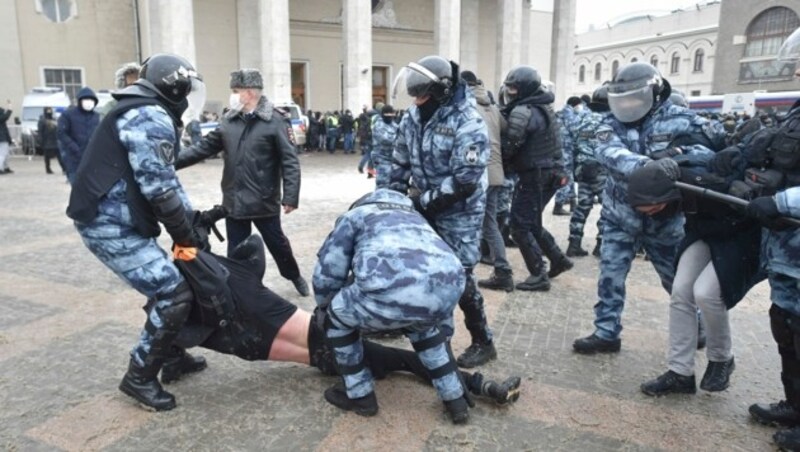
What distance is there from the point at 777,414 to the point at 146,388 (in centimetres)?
340

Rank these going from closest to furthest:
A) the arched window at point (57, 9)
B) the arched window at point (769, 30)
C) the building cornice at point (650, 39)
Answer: the arched window at point (57, 9)
the arched window at point (769, 30)
the building cornice at point (650, 39)

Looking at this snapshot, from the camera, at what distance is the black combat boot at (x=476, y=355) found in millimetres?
3754

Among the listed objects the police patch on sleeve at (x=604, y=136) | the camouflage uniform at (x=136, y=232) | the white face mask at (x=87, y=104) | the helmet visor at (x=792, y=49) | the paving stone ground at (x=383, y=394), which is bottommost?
the paving stone ground at (x=383, y=394)

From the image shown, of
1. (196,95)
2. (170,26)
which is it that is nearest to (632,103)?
(196,95)

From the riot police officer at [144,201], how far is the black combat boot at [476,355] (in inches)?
68.8

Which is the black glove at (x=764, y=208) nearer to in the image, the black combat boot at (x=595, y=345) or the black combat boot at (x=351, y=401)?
the black combat boot at (x=595, y=345)

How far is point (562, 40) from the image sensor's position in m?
30.1

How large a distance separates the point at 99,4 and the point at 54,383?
25341 millimetres

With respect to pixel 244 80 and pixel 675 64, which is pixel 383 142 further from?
pixel 675 64

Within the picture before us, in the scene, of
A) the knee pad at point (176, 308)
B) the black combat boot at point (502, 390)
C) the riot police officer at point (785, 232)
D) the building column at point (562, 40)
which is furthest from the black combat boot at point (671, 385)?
the building column at point (562, 40)

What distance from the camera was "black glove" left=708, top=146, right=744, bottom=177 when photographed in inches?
115

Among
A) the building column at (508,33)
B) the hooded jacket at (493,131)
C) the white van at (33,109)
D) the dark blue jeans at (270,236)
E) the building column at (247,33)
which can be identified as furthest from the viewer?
the building column at (508,33)

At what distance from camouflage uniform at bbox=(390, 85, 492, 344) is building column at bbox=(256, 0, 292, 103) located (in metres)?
18.6

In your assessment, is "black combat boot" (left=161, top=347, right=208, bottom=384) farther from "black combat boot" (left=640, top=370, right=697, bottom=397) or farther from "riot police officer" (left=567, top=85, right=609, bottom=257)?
"riot police officer" (left=567, top=85, right=609, bottom=257)
